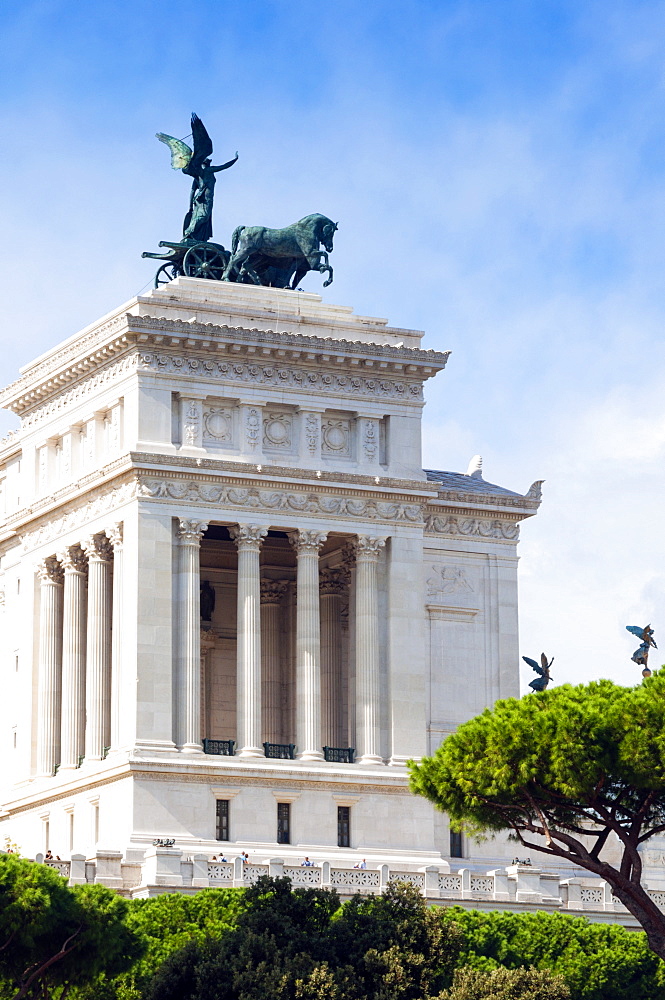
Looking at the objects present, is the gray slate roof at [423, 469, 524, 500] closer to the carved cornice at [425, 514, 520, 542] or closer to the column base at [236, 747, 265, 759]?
the carved cornice at [425, 514, 520, 542]

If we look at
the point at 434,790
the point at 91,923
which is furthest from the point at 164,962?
the point at 434,790

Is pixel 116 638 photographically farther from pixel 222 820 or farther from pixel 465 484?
pixel 465 484

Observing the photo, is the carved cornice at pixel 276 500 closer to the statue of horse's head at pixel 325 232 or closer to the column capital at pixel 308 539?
the column capital at pixel 308 539

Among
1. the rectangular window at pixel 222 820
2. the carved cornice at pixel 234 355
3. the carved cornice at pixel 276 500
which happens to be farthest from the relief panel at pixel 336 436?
the rectangular window at pixel 222 820

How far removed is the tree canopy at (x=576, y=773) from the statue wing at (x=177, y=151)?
116 feet

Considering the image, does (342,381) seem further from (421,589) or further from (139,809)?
(139,809)

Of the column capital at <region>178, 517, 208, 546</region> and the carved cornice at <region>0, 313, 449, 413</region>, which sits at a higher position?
the carved cornice at <region>0, 313, 449, 413</region>

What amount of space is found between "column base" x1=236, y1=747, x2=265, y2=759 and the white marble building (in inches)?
4.0

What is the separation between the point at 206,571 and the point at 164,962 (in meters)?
30.9

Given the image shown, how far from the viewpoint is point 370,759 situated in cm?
10288

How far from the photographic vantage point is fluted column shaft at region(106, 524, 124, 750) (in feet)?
330

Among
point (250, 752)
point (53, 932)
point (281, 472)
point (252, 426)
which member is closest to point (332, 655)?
point (250, 752)

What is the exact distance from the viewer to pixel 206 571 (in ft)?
365

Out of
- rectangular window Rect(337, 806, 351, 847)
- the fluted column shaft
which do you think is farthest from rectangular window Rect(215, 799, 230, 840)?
rectangular window Rect(337, 806, 351, 847)
